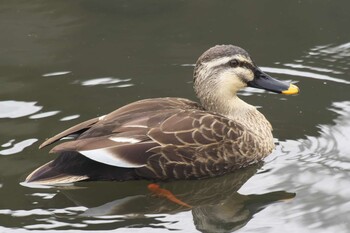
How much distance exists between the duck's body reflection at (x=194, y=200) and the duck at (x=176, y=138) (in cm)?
9

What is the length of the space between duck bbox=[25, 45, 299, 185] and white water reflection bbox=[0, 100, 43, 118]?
1.05 meters

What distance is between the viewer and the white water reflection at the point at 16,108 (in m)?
8.29

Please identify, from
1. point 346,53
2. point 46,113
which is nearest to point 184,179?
point 46,113

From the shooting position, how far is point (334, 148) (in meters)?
7.69

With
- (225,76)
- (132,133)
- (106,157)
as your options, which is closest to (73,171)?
(106,157)

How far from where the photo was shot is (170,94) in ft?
28.7

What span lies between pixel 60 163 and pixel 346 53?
375 centimetres

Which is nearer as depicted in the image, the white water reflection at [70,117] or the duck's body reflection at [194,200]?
the duck's body reflection at [194,200]

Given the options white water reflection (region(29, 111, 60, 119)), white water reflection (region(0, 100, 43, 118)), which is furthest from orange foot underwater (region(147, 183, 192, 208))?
white water reflection (region(0, 100, 43, 118))

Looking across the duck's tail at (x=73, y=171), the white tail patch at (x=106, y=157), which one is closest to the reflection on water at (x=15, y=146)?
the duck's tail at (x=73, y=171)

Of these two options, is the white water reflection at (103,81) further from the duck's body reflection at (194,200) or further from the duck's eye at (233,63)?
the duck's body reflection at (194,200)

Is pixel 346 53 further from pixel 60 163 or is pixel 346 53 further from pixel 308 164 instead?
pixel 60 163

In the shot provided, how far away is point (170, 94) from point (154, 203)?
6.24 feet

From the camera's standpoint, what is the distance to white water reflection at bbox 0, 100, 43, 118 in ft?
27.2
